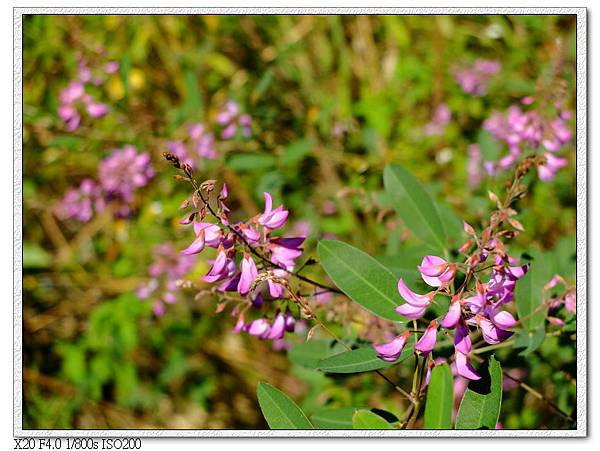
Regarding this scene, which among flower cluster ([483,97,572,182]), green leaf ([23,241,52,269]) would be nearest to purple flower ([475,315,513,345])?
flower cluster ([483,97,572,182])

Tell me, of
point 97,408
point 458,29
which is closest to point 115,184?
point 97,408

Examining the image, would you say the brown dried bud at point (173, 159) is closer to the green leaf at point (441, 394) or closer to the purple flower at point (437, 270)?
the purple flower at point (437, 270)

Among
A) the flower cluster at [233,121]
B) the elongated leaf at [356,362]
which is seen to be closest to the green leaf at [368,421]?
the elongated leaf at [356,362]

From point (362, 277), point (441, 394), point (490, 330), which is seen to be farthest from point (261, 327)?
point (490, 330)

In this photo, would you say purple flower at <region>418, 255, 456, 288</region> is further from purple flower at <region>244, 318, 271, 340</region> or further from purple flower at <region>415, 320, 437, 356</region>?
purple flower at <region>244, 318, 271, 340</region>

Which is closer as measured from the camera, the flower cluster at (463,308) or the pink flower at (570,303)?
the flower cluster at (463,308)
